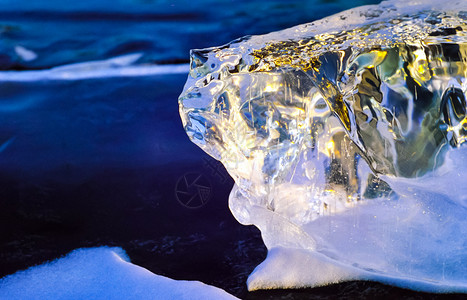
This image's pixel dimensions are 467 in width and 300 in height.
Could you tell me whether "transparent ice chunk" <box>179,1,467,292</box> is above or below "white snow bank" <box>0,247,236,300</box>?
above

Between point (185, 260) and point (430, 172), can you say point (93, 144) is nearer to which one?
point (185, 260)

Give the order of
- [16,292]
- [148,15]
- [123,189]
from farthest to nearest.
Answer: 1. [148,15]
2. [123,189]
3. [16,292]

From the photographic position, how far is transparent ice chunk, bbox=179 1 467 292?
1.85 feet

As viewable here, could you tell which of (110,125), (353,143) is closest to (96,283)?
(353,143)

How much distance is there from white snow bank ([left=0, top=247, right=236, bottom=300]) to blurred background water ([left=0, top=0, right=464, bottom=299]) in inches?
1.6

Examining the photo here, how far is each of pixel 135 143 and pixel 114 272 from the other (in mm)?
407

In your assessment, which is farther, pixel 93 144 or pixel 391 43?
pixel 93 144

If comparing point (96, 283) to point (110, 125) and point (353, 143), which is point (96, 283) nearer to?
point (353, 143)

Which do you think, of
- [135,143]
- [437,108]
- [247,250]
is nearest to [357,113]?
[437,108]

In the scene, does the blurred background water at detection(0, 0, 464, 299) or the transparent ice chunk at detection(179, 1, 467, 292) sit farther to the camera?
the blurred background water at detection(0, 0, 464, 299)

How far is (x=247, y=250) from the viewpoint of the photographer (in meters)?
0.63

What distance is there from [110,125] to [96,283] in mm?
481

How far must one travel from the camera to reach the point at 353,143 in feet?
1.88

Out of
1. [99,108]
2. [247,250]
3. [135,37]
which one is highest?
[135,37]
